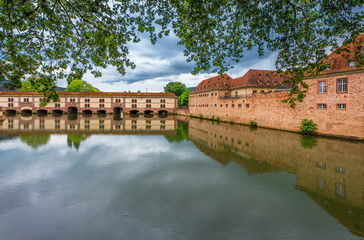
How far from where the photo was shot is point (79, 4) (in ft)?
15.2

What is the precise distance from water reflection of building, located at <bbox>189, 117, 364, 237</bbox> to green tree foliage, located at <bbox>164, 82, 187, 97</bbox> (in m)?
64.4

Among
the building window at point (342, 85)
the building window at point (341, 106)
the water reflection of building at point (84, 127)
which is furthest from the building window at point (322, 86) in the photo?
the water reflection of building at point (84, 127)

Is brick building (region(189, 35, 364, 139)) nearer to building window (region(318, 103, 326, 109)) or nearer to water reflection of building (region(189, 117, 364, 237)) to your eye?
building window (region(318, 103, 326, 109))

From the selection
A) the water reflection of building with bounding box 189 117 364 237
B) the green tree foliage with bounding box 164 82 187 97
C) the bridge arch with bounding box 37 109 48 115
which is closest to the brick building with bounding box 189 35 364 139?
the water reflection of building with bounding box 189 117 364 237

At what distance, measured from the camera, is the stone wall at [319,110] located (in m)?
15.1

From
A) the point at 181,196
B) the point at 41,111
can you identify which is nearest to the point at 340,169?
the point at 181,196

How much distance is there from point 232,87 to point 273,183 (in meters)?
36.0

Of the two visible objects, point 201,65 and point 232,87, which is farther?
point 232,87

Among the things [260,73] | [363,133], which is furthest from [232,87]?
[363,133]

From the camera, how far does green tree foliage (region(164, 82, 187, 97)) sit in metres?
77.4

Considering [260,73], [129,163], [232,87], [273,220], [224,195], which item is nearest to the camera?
[273,220]

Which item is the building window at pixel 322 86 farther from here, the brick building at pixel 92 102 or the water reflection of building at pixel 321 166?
the brick building at pixel 92 102

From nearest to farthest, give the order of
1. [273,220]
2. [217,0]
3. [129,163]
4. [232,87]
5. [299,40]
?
[217,0]
[299,40]
[273,220]
[129,163]
[232,87]

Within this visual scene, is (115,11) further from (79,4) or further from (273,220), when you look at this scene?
(273,220)
